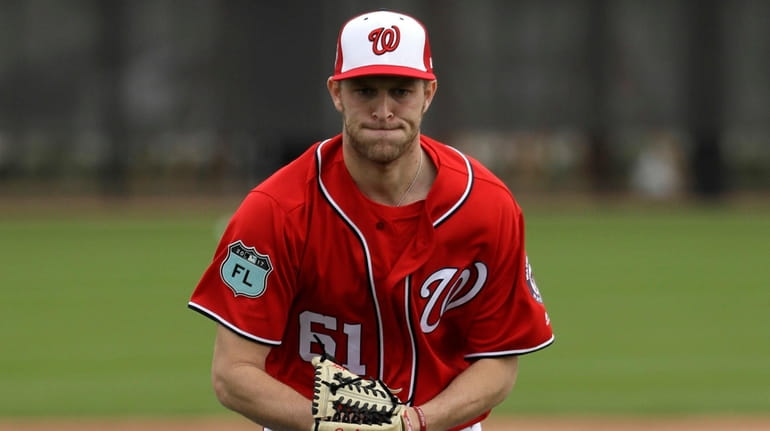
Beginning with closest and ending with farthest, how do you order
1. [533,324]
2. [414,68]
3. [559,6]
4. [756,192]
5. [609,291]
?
[414,68] → [533,324] → [609,291] → [559,6] → [756,192]

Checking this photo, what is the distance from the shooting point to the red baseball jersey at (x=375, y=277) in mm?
4180

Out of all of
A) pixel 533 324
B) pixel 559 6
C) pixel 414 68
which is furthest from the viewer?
pixel 559 6

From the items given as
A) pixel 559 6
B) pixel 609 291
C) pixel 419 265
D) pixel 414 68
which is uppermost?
pixel 559 6

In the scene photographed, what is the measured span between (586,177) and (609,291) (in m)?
11.8

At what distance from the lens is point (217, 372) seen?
4.15 m

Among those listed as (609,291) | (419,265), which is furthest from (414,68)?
(609,291)

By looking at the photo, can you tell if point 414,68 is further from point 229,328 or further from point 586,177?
point 586,177

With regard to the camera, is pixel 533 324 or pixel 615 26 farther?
pixel 615 26

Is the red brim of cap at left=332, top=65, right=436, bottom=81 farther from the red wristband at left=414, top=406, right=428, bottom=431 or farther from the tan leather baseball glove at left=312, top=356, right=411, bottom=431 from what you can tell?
the red wristband at left=414, top=406, right=428, bottom=431

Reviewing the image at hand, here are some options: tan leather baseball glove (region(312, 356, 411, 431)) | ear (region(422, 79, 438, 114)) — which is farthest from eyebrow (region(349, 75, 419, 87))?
tan leather baseball glove (region(312, 356, 411, 431))

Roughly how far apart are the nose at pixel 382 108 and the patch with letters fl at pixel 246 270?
0.56 metres

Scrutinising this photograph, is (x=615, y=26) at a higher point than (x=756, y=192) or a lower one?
higher

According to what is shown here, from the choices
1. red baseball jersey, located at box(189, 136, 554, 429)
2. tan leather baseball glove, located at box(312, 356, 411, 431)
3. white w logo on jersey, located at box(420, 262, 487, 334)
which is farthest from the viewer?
white w logo on jersey, located at box(420, 262, 487, 334)

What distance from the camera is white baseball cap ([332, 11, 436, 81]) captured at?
13.2 ft
